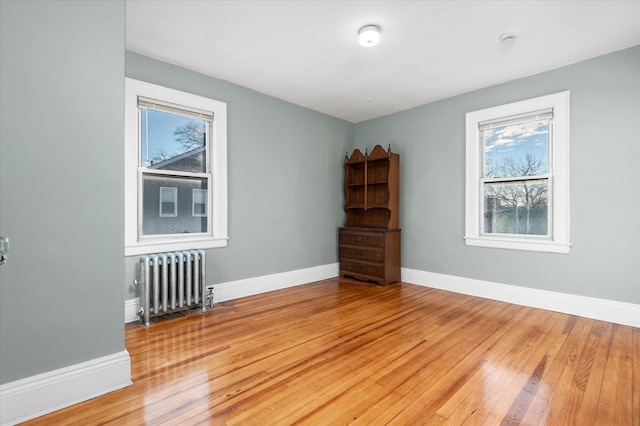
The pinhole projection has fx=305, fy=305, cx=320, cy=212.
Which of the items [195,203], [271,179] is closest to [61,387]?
[195,203]

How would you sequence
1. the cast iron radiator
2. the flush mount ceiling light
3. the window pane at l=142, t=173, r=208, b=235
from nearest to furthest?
the flush mount ceiling light < the cast iron radiator < the window pane at l=142, t=173, r=208, b=235

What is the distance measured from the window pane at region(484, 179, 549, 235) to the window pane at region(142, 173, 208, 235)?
3.67m

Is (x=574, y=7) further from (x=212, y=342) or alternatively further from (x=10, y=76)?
(x=212, y=342)

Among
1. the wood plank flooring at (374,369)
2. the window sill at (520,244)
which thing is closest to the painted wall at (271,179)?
the wood plank flooring at (374,369)

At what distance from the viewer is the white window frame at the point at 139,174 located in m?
3.07

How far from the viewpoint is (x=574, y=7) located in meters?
2.38

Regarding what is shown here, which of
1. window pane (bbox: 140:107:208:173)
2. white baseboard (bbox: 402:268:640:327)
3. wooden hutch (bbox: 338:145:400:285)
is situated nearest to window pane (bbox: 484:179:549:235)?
white baseboard (bbox: 402:268:640:327)

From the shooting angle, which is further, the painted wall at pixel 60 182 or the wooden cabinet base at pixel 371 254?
the wooden cabinet base at pixel 371 254

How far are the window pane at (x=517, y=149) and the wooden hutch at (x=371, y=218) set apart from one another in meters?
1.28

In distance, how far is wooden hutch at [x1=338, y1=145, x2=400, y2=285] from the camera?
14.9 feet

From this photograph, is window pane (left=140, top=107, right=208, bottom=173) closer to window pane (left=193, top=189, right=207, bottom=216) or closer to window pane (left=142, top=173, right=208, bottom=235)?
window pane (left=142, top=173, right=208, bottom=235)

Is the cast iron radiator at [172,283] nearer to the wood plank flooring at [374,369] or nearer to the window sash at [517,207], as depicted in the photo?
the wood plank flooring at [374,369]

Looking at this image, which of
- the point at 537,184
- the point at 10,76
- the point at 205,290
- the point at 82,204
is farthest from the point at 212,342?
the point at 537,184

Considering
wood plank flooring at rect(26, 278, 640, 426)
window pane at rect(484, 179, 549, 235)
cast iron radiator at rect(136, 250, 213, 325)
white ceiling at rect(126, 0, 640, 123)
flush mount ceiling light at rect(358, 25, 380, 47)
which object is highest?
white ceiling at rect(126, 0, 640, 123)
